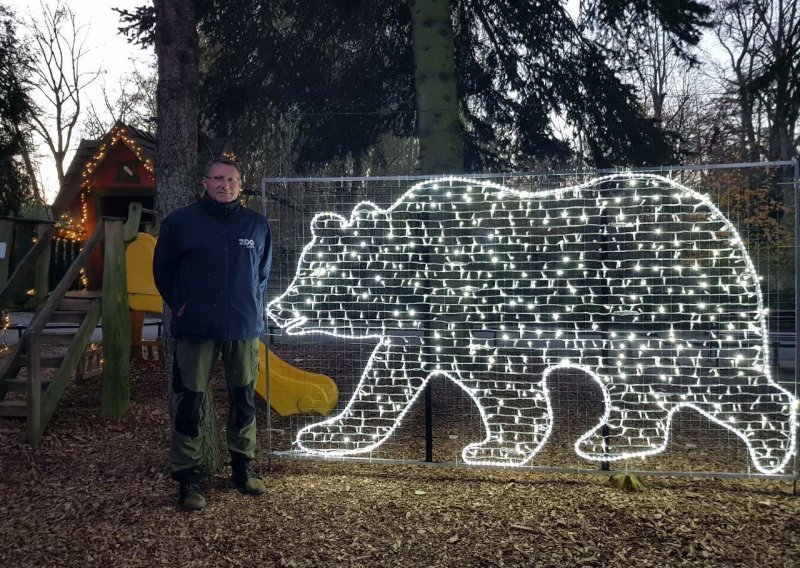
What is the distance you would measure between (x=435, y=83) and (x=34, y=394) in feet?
15.1

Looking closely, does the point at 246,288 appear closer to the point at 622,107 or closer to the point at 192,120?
the point at 192,120

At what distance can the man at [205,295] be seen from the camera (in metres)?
3.70

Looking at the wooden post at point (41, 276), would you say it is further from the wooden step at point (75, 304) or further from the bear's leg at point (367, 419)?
the bear's leg at point (367, 419)

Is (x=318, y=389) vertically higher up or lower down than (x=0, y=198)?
lower down

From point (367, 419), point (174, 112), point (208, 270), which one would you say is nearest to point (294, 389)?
point (367, 419)

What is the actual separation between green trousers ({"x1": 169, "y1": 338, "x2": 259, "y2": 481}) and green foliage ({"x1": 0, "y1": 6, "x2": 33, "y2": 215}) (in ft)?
45.6

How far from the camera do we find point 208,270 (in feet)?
12.2

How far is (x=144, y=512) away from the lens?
3736 mm

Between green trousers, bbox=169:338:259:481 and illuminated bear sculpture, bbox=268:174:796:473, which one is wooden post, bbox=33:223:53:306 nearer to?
illuminated bear sculpture, bbox=268:174:796:473

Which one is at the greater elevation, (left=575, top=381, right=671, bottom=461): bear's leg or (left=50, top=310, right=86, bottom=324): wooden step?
(left=50, top=310, right=86, bottom=324): wooden step

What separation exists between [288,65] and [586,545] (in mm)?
7186

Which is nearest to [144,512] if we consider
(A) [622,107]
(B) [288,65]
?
(B) [288,65]

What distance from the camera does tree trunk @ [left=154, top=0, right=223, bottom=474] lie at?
4.39m

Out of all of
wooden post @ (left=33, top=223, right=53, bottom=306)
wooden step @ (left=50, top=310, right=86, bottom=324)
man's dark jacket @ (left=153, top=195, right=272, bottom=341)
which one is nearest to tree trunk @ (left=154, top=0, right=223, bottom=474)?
man's dark jacket @ (left=153, top=195, right=272, bottom=341)
